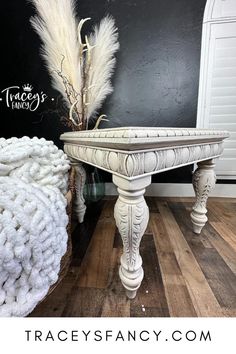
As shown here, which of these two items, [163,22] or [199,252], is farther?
[163,22]

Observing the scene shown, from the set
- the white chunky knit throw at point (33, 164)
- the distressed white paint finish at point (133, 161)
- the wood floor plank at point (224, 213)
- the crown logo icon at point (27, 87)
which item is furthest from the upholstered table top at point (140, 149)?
the crown logo icon at point (27, 87)

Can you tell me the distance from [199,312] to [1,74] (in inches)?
76.0

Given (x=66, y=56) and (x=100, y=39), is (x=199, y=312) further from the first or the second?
(x=100, y=39)

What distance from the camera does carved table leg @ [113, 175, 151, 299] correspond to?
0.52m

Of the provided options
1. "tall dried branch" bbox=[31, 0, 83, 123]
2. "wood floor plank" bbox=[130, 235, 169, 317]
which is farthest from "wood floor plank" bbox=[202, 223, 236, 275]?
"tall dried branch" bbox=[31, 0, 83, 123]

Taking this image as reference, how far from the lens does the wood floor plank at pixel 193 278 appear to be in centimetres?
63

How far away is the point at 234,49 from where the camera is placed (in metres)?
1.44

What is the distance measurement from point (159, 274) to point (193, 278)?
13cm

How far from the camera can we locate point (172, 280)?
0.75m

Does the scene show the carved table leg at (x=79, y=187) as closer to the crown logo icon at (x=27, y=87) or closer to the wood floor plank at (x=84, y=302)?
the wood floor plank at (x=84, y=302)

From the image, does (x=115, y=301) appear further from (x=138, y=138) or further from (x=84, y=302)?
(x=138, y=138)

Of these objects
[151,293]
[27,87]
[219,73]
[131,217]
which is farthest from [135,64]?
[151,293]

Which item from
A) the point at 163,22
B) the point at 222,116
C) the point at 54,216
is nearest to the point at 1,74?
the point at 163,22
